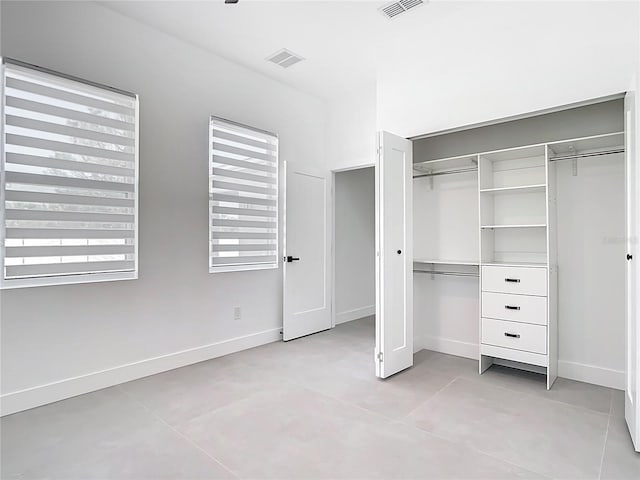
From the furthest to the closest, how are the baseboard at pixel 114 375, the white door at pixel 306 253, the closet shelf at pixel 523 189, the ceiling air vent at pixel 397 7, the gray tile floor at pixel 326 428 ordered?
the white door at pixel 306 253 < the closet shelf at pixel 523 189 < the ceiling air vent at pixel 397 7 < the baseboard at pixel 114 375 < the gray tile floor at pixel 326 428

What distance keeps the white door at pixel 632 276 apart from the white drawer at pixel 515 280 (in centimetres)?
76

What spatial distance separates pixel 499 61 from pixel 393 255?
1766 mm

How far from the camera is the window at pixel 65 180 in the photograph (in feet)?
8.79

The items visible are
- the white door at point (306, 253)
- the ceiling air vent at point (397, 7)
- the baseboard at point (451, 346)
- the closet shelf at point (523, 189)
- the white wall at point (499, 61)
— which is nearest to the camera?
the white wall at point (499, 61)

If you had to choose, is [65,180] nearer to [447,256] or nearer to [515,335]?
[447,256]

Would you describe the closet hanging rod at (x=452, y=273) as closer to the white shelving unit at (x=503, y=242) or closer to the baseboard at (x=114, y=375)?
the white shelving unit at (x=503, y=242)

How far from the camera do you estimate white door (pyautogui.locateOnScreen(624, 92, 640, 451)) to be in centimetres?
211

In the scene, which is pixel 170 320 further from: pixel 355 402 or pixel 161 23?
pixel 161 23

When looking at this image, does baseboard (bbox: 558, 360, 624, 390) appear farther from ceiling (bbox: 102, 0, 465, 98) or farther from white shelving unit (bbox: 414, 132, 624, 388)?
ceiling (bbox: 102, 0, 465, 98)

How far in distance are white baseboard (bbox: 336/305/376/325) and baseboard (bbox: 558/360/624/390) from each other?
279cm

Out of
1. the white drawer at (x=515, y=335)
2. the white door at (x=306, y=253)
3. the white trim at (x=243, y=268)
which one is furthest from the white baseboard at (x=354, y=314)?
the white drawer at (x=515, y=335)

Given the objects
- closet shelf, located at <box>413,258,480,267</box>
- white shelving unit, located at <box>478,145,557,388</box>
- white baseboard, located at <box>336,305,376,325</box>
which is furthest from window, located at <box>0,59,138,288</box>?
white shelving unit, located at <box>478,145,557,388</box>

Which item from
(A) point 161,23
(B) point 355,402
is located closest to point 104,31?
(A) point 161,23

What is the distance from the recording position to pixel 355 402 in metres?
2.80
